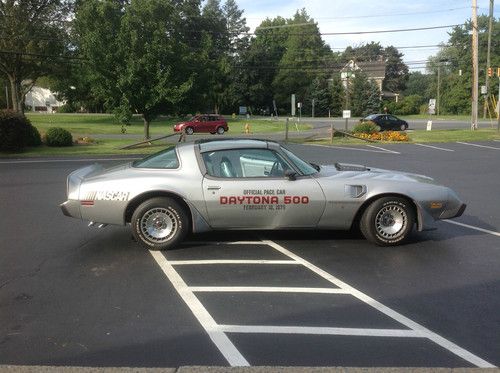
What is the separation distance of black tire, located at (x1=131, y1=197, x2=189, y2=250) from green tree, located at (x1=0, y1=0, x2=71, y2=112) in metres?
45.6

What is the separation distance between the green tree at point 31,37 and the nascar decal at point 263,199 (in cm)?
4606

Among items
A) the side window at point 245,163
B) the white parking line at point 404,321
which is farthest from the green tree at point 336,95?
the white parking line at point 404,321

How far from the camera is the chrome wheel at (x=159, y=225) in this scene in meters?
6.49

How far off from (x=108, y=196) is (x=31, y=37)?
48595 mm

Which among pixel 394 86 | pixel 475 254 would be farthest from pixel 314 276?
pixel 394 86

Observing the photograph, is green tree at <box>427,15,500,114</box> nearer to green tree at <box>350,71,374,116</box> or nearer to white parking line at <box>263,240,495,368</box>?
green tree at <box>350,71,374,116</box>

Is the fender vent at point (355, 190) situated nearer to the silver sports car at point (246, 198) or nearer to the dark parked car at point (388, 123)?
the silver sports car at point (246, 198)

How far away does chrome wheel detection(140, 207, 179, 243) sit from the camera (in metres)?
6.49

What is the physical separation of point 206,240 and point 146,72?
20055 mm

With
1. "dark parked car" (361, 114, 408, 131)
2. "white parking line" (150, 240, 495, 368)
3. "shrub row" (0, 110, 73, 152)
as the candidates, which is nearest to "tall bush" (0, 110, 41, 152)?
"shrub row" (0, 110, 73, 152)

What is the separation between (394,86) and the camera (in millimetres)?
114688

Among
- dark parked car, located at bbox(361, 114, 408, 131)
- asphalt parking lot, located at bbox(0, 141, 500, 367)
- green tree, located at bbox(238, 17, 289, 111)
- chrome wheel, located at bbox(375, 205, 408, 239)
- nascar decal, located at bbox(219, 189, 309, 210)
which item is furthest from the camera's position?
green tree, located at bbox(238, 17, 289, 111)

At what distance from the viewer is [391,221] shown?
6.65m

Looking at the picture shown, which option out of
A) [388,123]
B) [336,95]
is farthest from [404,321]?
[336,95]
